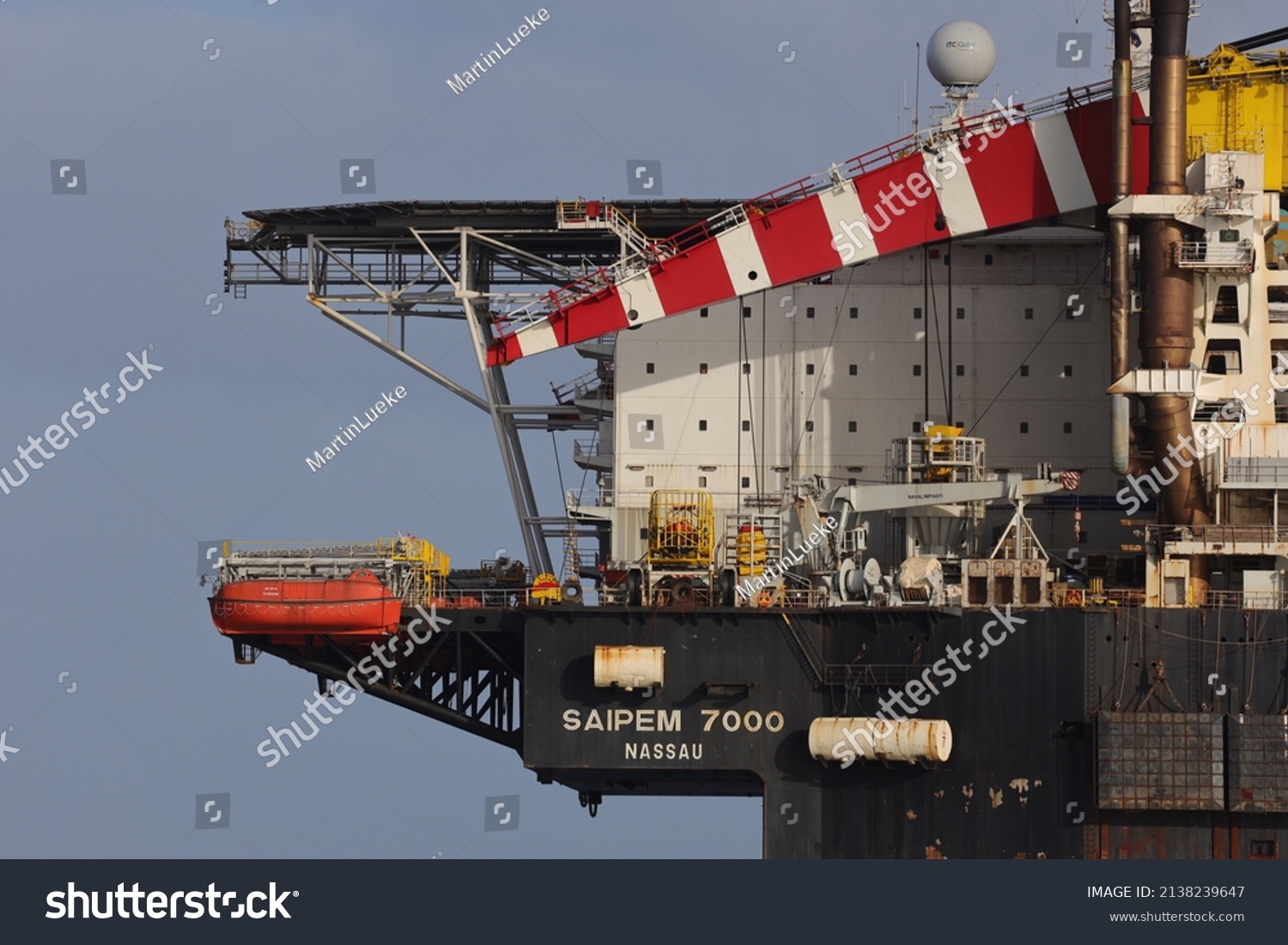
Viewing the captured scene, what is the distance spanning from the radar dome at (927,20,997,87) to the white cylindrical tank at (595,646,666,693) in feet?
48.7

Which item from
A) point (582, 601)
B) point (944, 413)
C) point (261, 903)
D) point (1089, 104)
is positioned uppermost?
point (1089, 104)

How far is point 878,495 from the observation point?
5506 centimetres

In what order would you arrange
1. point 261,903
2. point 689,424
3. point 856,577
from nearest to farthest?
point 261,903 < point 856,577 < point 689,424

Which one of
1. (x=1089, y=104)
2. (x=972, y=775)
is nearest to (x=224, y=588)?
(x=972, y=775)

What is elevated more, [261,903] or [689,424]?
[689,424]

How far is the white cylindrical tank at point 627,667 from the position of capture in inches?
2078

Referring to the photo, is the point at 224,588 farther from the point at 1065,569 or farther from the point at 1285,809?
the point at 1285,809

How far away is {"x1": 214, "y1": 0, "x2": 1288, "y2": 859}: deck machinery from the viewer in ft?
170

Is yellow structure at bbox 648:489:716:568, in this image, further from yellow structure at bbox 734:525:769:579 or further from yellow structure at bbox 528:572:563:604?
yellow structure at bbox 528:572:563:604

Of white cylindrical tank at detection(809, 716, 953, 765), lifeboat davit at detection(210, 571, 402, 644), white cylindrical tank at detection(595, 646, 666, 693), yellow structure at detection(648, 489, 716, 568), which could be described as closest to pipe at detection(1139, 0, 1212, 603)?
white cylindrical tank at detection(809, 716, 953, 765)

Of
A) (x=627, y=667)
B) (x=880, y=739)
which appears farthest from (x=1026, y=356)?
(x=627, y=667)

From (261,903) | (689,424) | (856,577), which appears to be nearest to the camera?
(261,903)

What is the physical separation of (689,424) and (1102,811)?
13.0 meters

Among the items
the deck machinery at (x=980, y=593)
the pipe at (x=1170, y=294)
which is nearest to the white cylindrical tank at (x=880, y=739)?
the deck machinery at (x=980, y=593)
